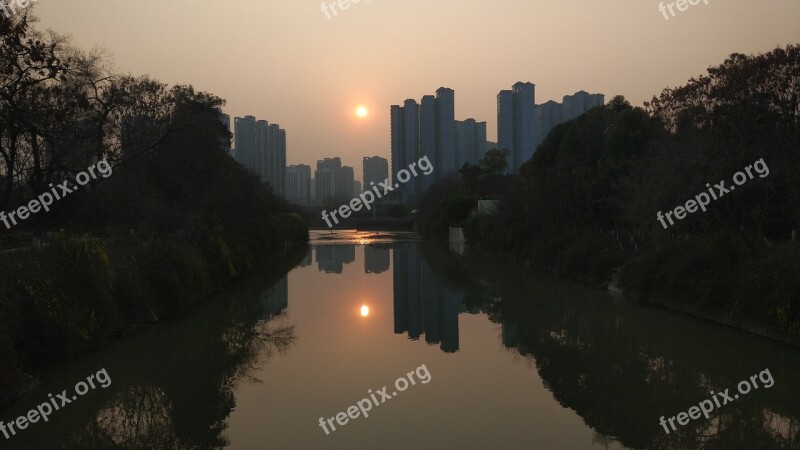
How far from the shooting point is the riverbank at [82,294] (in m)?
8.94

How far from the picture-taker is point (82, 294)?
35.6 ft

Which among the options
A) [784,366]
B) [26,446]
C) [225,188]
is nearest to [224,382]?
[26,446]

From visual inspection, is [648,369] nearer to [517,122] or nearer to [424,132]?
[517,122]

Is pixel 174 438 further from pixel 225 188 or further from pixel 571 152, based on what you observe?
pixel 571 152

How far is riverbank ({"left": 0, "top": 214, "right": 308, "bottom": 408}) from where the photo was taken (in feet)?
29.3

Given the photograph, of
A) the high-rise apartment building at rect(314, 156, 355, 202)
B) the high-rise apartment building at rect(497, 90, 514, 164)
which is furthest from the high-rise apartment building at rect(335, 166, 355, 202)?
the high-rise apartment building at rect(497, 90, 514, 164)

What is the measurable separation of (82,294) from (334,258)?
2745 cm

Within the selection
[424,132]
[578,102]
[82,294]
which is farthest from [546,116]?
[82,294]

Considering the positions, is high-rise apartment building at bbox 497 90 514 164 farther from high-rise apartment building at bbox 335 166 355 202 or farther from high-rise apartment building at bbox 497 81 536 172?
high-rise apartment building at bbox 335 166 355 202

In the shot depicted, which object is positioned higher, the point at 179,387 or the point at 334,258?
the point at 334,258

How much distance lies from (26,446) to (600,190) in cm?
2220

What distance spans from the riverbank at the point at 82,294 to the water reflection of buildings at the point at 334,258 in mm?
12996

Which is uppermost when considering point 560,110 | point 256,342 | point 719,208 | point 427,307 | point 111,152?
point 560,110

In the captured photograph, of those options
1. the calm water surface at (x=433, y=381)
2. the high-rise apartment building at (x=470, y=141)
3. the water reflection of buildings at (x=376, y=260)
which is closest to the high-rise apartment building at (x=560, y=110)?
the high-rise apartment building at (x=470, y=141)
